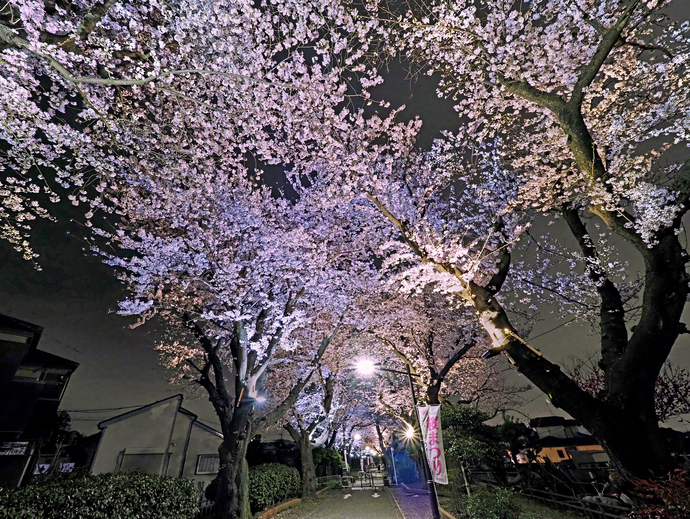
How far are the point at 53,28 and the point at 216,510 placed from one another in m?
12.1

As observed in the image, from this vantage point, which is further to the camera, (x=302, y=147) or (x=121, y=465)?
(x=121, y=465)

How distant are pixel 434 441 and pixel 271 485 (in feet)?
33.9

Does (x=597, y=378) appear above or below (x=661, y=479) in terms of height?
above

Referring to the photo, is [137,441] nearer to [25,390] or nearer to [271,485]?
[25,390]

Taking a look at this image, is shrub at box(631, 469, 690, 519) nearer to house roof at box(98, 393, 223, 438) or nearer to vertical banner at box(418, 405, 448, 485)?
vertical banner at box(418, 405, 448, 485)

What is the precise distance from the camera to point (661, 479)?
15.7 feet

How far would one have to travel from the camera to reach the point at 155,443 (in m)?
18.6

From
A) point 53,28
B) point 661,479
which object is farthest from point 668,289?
point 53,28

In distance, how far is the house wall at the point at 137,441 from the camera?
58.5ft

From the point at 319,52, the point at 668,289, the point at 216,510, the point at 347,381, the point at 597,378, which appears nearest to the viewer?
the point at 668,289

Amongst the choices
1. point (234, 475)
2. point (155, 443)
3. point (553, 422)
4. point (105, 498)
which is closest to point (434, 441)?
point (234, 475)

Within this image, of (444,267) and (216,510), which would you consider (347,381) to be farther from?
(444,267)

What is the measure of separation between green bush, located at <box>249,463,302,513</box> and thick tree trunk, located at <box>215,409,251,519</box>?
14.2 ft

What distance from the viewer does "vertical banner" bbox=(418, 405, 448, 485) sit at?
332 inches
